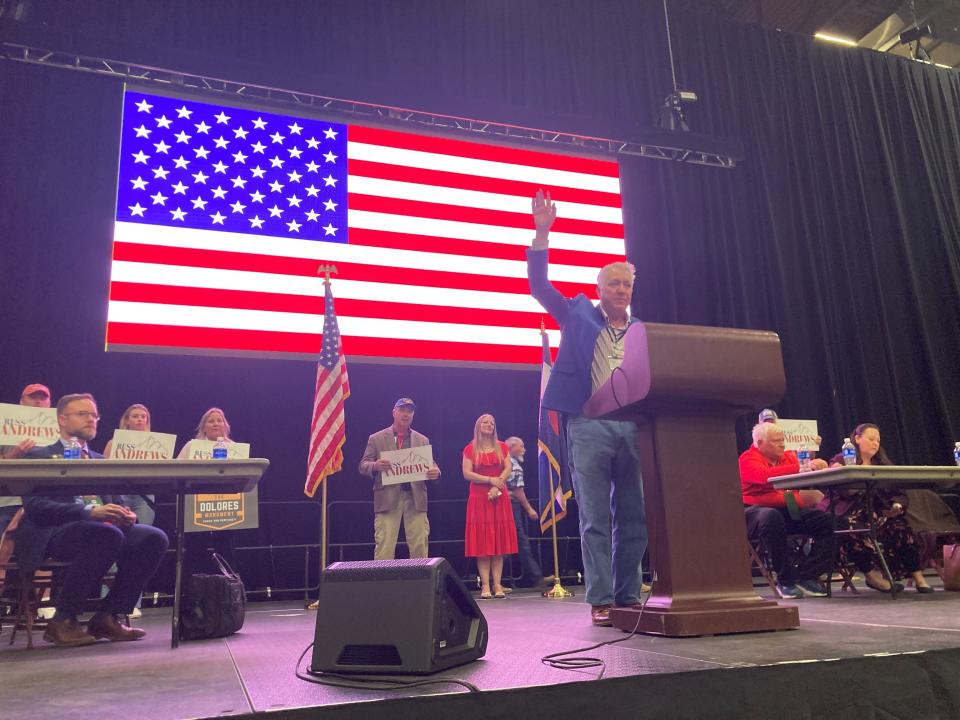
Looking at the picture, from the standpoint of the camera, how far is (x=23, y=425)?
3.74m

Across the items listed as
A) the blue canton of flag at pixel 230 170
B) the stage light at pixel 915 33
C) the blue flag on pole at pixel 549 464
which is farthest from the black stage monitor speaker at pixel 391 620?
the stage light at pixel 915 33

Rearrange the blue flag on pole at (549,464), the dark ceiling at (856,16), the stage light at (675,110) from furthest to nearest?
the dark ceiling at (856,16) < the stage light at (675,110) < the blue flag on pole at (549,464)

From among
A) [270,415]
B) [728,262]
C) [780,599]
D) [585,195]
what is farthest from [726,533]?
[728,262]

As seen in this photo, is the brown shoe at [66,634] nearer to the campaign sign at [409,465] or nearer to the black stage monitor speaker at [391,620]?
the black stage monitor speaker at [391,620]

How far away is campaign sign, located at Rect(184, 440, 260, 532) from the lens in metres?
4.15

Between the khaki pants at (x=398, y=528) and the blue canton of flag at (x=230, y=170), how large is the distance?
2124mm

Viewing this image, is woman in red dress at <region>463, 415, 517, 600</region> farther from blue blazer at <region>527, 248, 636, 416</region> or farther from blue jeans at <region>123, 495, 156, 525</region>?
blue blazer at <region>527, 248, 636, 416</region>

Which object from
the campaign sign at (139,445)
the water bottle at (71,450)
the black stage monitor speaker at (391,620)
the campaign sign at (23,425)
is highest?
the campaign sign at (23,425)

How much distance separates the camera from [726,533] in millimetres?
2209

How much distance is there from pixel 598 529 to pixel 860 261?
6787 mm

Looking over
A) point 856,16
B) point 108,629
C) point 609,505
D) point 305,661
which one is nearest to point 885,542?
point 609,505

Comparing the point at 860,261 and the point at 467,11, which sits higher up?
the point at 467,11

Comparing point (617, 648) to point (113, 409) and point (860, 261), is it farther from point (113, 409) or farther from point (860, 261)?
point (860, 261)

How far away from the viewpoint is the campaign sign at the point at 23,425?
146 inches
